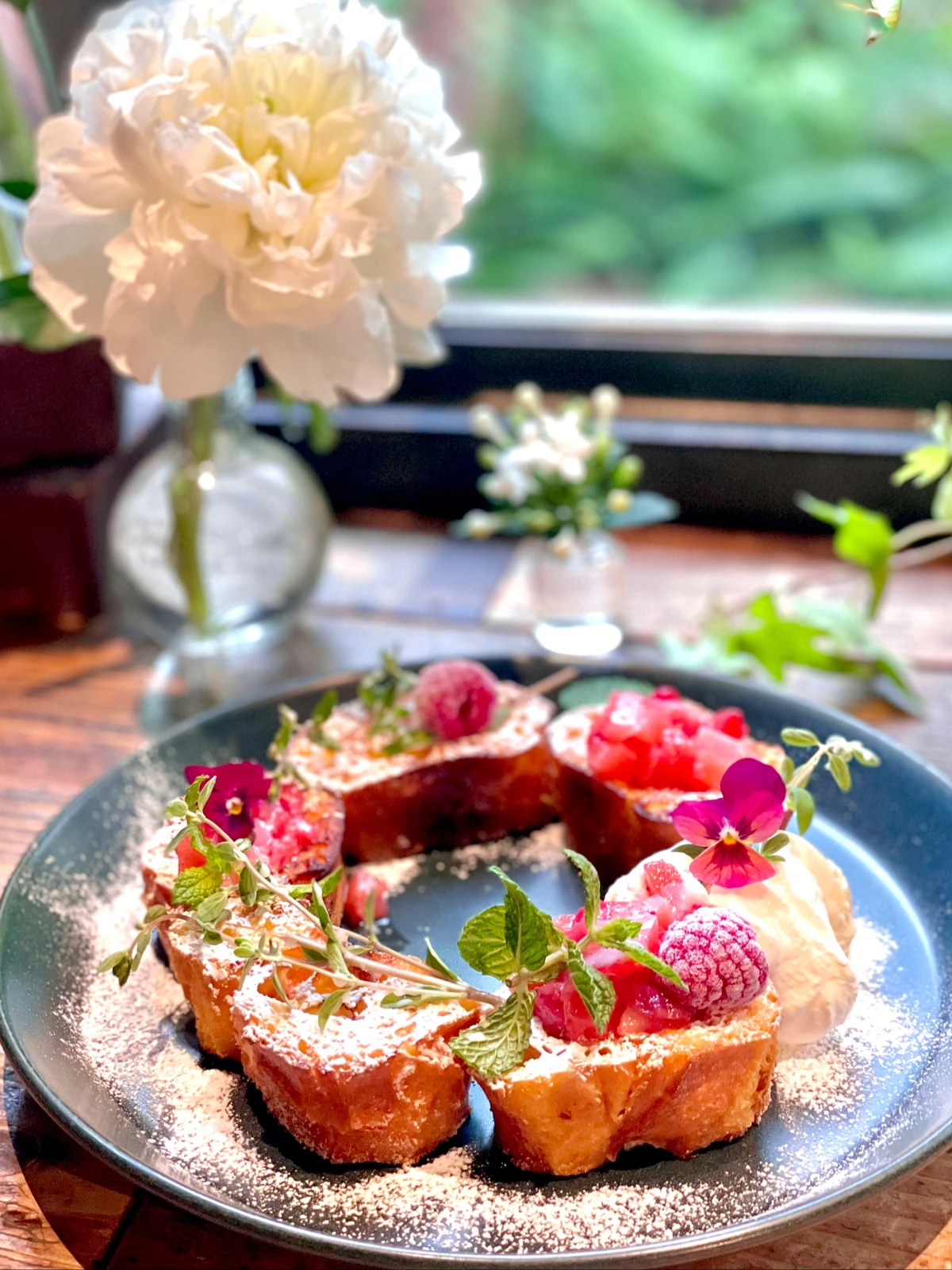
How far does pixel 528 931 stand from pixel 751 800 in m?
0.25

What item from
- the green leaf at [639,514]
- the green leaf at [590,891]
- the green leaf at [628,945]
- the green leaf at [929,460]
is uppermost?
the green leaf at [929,460]

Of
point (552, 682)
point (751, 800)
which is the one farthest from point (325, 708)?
point (751, 800)

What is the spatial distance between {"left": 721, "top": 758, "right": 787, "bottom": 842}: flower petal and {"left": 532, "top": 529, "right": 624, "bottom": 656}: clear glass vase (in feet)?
2.42

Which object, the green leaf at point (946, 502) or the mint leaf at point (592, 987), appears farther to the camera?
the green leaf at point (946, 502)

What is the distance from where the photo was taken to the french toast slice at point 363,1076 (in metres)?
0.97

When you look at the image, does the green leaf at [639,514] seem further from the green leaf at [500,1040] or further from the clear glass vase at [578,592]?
the green leaf at [500,1040]

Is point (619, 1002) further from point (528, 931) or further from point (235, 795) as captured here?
point (235, 795)

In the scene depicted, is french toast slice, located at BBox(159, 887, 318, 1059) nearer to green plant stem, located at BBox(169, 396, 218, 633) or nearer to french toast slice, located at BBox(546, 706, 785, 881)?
french toast slice, located at BBox(546, 706, 785, 881)

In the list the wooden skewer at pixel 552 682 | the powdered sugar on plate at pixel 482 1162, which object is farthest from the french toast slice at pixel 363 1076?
the wooden skewer at pixel 552 682

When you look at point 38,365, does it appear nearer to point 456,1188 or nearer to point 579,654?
point 579,654

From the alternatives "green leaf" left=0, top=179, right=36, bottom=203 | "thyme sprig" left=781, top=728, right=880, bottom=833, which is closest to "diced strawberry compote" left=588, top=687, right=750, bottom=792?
"thyme sprig" left=781, top=728, right=880, bottom=833

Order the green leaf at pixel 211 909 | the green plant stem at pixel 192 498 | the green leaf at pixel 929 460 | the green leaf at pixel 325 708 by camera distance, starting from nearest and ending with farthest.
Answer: the green leaf at pixel 211 909, the green leaf at pixel 325 708, the green leaf at pixel 929 460, the green plant stem at pixel 192 498

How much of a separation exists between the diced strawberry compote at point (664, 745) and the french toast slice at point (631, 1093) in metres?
0.33

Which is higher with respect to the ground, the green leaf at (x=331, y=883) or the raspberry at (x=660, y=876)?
Result: the raspberry at (x=660, y=876)
